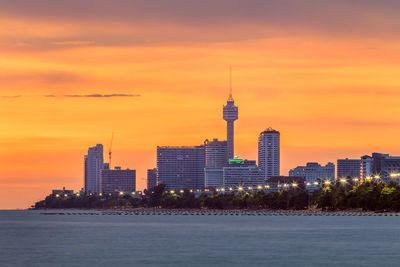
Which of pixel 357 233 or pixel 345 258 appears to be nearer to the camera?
pixel 345 258

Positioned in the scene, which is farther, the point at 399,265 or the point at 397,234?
the point at 397,234

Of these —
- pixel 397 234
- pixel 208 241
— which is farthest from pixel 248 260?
pixel 397 234

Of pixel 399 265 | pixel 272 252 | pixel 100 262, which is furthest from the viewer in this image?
pixel 272 252

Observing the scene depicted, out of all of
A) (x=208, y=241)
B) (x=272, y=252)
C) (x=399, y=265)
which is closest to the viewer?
(x=399, y=265)

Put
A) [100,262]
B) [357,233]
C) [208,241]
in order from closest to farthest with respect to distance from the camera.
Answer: [100,262] → [208,241] → [357,233]

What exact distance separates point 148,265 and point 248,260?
53.0 ft

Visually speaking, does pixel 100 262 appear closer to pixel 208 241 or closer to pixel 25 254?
pixel 25 254

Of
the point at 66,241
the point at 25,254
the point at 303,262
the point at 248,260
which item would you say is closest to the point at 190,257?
the point at 248,260

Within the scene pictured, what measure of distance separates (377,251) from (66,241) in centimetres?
6637

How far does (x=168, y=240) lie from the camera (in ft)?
582

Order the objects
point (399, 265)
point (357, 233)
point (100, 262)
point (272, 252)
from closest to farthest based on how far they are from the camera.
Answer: point (399, 265) < point (100, 262) < point (272, 252) < point (357, 233)

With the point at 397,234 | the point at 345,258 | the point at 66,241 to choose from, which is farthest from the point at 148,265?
the point at 397,234

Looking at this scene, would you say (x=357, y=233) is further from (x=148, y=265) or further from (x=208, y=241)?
Result: (x=148, y=265)

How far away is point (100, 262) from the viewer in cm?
13075
